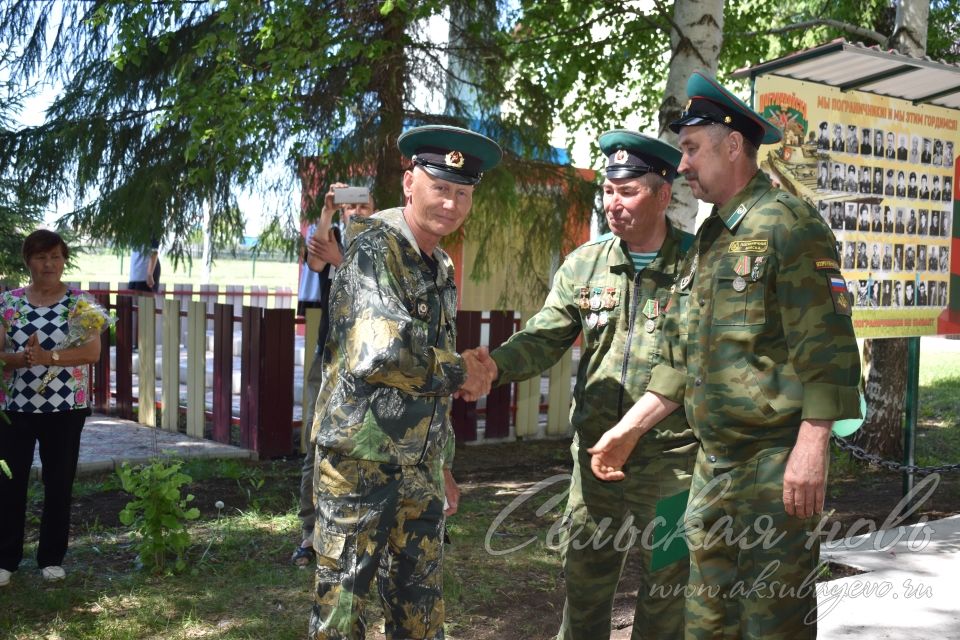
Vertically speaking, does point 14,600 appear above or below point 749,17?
below

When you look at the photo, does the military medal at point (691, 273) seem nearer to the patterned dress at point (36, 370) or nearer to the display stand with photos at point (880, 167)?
the display stand with photos at point (880, 167)

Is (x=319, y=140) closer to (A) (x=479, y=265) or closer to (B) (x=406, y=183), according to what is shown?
(A) (x=479, y=265)

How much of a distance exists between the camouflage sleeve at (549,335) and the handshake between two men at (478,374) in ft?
0.70

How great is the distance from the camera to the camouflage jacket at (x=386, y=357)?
3.04 metres

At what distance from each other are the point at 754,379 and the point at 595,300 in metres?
0.91

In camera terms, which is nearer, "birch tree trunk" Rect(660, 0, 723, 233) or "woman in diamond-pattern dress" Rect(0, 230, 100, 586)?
"woman in diamond-pattern dress" Rect(0, 230, 100, 586)

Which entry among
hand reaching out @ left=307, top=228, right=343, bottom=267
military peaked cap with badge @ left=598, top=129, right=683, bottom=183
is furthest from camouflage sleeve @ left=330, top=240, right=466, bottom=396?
hand reaching out @ left=307, top=228, right=343, bottom=267

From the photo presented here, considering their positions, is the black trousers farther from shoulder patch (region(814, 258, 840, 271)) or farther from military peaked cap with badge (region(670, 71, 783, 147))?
shoulder patch (region(814, 258, 840, 271))

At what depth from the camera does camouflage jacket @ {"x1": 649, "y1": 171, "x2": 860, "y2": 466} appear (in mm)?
2928

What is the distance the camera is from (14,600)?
4812 mm

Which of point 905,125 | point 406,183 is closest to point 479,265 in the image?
point 905,125

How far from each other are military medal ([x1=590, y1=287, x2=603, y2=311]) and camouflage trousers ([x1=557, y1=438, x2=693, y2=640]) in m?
0.57

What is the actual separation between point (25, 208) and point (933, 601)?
27.5 feet

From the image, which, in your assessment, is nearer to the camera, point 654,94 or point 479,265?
point 479,265
